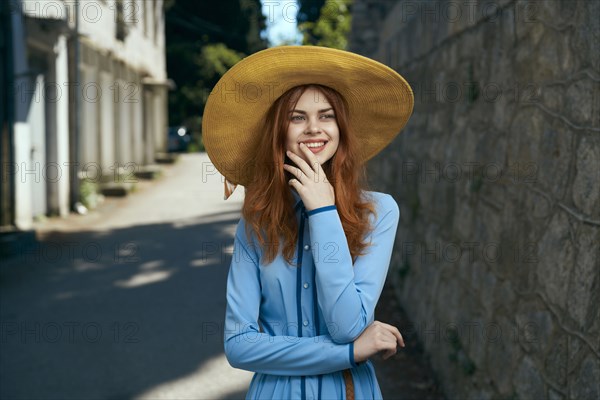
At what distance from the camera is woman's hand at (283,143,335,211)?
75.1 inches

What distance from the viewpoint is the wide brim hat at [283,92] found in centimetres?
202

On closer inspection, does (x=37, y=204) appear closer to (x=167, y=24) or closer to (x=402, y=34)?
(x=402, y=34)

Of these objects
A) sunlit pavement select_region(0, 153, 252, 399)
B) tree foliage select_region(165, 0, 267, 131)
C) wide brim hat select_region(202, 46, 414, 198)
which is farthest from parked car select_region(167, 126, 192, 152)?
wide brim hat select_region(202, 46, 414, 198)

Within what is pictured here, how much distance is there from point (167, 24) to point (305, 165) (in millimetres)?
34442

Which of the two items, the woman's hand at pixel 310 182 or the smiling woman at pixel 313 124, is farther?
the smiling woman at pixel 313 124

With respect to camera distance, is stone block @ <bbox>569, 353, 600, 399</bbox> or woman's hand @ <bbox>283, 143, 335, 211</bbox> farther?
stone block @ <bbox>569, 353, 600, 399</bbox>

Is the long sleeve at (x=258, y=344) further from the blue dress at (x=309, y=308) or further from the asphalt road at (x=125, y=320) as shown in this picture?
the asphalt road at (x=125, y=320)

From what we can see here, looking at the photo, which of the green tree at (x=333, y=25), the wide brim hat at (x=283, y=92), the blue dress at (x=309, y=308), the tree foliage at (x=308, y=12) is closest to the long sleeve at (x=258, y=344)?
the blue dress at (x=309, y=308)

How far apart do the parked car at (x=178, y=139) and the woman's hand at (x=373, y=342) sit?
28.0 metres

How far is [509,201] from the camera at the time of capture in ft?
11.6

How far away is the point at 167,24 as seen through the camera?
34.7 m

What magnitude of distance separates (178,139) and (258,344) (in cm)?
2835

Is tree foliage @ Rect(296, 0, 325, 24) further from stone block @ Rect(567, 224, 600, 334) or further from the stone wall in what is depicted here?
stone block @ Rect(567, 224, 600, 334)

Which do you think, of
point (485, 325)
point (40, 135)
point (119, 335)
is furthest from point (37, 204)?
point (485, 325)
